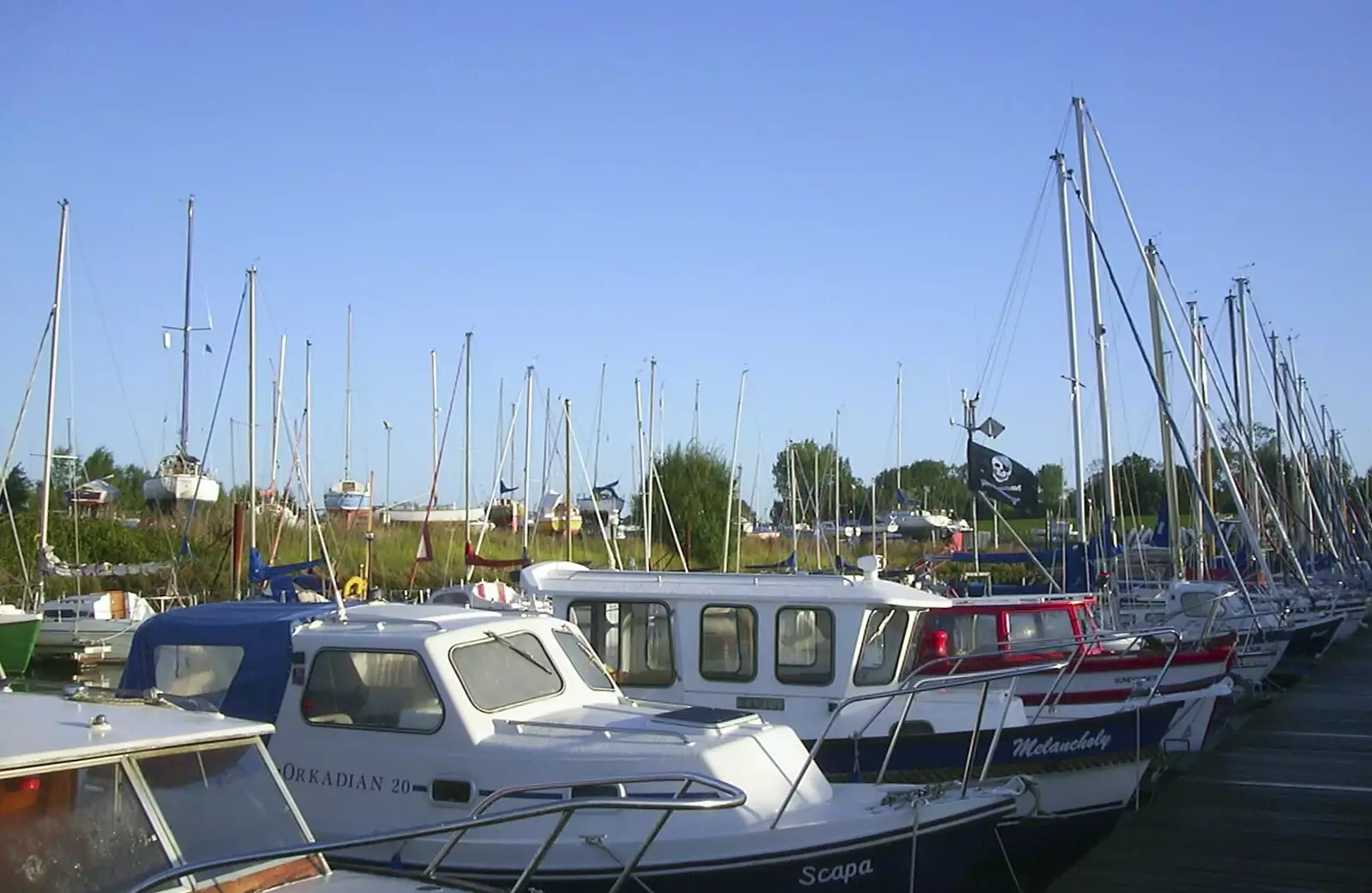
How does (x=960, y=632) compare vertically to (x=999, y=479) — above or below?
below

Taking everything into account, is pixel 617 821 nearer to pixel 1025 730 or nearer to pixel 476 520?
pixel 1025 730

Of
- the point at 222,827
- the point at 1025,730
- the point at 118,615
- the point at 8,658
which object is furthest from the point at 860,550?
the point at 222,827

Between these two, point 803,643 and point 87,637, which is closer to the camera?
point 803,643

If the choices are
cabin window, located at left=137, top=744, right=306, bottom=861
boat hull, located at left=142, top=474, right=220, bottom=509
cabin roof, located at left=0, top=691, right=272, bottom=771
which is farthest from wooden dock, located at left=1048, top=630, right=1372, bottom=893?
boat hull, located at left=142, top=474, right=220, bottom=509

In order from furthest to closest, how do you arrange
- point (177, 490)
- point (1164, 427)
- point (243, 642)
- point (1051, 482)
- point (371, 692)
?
point (1051, 482), point (177, 490), point (1164, 427), point (243, 642), point (371, 692)

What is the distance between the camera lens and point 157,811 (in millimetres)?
5805

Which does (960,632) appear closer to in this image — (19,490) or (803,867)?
(803,867)

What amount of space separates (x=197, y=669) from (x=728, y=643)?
16.6ft

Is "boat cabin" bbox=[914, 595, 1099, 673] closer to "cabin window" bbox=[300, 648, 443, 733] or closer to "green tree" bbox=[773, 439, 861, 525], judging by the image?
"cabin window" bbox=[300, 648, 443, 733]

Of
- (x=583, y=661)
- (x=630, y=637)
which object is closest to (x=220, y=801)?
(x=583, y=661)

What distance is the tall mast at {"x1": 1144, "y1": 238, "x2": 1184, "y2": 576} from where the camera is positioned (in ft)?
84.4

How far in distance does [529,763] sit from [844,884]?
2.10m

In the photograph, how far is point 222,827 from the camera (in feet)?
19.7

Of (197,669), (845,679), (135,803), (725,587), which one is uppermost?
(725,587)
